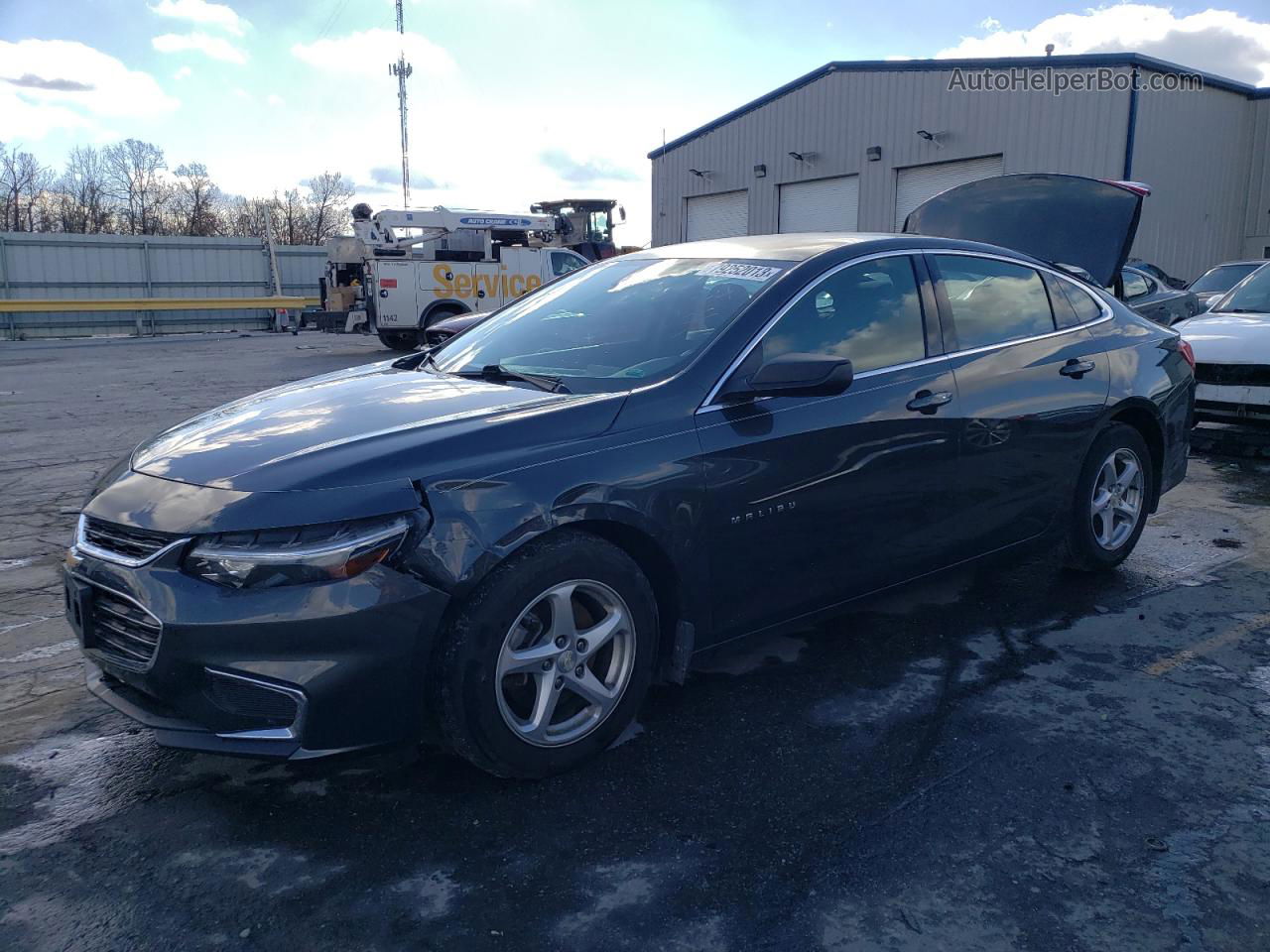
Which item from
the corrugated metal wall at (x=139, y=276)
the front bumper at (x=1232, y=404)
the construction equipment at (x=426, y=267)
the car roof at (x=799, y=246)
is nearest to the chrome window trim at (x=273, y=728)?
the car roof at (x=799, y=246)

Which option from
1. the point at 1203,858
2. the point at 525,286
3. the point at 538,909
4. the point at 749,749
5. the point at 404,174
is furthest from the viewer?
the point at 404,174

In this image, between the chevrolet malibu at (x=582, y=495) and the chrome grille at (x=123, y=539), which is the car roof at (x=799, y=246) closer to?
the chevrolet malibu at (x=582, y=495)

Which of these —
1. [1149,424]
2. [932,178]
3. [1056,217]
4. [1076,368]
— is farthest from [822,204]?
[1076,368]

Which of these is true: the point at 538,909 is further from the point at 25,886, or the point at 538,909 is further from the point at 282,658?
the point at 25,886

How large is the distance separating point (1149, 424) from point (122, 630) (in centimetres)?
473

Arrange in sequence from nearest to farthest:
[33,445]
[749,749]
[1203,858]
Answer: [1203,858] < [749,749] < [33,445]

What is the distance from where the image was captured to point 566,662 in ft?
10.1

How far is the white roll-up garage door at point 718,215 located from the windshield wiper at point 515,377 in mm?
24542

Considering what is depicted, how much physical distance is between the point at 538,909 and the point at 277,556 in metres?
1.13

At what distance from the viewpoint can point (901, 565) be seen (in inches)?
157

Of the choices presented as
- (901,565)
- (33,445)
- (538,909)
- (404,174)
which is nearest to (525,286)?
(33,445)

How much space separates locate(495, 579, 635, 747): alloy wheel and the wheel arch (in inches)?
117

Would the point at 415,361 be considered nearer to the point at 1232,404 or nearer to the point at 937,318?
the point at 937,318

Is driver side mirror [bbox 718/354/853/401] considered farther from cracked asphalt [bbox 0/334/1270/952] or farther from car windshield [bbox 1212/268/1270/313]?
car windshield [bbox 1212/268/1270/313]
